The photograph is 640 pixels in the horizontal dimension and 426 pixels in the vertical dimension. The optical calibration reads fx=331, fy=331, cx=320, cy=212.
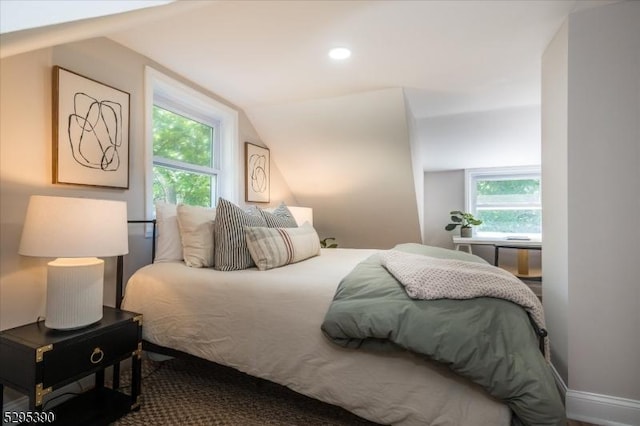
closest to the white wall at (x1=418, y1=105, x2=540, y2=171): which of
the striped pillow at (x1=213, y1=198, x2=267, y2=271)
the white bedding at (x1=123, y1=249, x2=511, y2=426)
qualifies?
the white bedding at (x1=123, y1=249, x2=511, y2=426)

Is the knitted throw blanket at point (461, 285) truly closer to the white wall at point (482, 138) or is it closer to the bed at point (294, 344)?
the bed at point (294, 344)

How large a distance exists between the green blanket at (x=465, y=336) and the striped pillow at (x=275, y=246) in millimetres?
653

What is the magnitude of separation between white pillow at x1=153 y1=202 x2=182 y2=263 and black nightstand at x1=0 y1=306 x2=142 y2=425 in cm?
46

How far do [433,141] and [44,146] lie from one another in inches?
146

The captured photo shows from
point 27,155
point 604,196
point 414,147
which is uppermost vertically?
point 414,147

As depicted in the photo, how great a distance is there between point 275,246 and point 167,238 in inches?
28.9

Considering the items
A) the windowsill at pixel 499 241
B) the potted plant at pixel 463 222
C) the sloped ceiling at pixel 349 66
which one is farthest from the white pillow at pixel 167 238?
the potted plant at pixel 463 222

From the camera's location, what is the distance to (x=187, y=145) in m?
2.92

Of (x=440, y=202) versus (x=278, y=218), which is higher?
(x=440, y=202)

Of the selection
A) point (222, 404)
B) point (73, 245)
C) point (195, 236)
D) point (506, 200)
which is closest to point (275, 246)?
point (195, 236)

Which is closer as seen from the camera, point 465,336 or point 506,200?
point 465,336

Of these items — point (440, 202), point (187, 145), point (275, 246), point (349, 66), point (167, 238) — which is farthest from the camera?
point (440, 202)

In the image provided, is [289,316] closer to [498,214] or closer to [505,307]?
[505,307]

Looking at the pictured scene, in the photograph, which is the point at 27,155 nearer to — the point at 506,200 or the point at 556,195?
the point at 556,195
